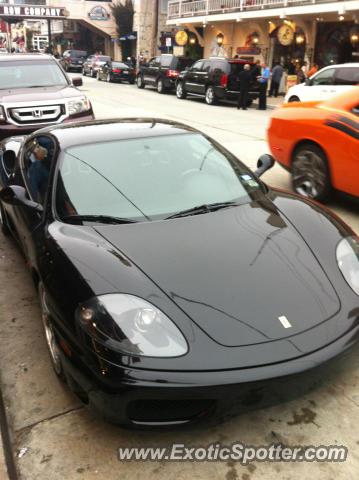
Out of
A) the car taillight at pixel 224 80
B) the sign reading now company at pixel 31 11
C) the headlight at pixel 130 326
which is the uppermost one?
the sign reading now company at pixel 31 11

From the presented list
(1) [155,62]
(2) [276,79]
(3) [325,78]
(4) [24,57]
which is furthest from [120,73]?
(4) [24,57]

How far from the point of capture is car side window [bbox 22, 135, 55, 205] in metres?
3.46

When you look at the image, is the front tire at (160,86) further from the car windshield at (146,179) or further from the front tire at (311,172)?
the car windshield at (146,179)

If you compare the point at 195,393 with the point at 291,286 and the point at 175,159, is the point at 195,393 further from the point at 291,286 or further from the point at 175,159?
the point at 175,159

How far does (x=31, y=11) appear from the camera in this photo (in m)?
51.5

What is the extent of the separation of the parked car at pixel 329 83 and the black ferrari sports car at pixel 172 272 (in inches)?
453

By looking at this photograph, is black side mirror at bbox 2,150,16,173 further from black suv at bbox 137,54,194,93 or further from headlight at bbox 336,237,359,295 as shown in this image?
black suv at bbox 137,54,194,93

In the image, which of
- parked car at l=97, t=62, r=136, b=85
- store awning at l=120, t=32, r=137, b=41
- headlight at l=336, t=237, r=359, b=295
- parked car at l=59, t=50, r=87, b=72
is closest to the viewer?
headlight at l=336, t=237, r=359, b=295

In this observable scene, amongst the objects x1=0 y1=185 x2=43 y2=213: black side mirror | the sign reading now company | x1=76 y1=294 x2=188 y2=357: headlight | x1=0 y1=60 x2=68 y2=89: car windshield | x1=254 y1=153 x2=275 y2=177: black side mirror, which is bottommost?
x1=76 y1=294 x2=188 y2=357: headlight

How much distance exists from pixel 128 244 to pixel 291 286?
898 millimetres

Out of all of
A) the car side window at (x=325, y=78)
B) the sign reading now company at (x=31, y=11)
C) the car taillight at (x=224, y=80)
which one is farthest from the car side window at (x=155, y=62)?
the sign reading now company at (x=31, y=11)

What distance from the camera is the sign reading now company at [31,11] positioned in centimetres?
4988

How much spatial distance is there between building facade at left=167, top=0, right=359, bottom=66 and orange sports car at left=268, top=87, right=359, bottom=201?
1624 cm

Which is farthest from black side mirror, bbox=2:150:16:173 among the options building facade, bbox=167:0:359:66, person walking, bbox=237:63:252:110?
building facade, bbox=167:0:359:66
